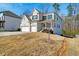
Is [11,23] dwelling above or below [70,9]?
below

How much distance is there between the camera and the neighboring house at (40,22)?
7.63 feet

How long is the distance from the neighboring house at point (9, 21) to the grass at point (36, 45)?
0.10 metres

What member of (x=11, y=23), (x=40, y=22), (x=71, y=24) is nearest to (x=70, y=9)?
(x=71, y=24)

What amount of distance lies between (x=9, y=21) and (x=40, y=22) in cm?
34

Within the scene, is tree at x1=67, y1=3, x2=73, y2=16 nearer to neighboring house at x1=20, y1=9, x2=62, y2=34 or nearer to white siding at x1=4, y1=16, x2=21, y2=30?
neighboring house at x1=20, y1=9, x2=62, y2=34

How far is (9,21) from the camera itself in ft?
7.66

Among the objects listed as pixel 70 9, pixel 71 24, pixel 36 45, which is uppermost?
pixel 70 9

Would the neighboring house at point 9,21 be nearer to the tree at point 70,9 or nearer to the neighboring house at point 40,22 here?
the neighboring house at point 40,22

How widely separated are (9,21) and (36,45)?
15.7 inches

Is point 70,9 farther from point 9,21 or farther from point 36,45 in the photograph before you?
point 9,21

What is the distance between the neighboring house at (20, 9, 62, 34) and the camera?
232 cm

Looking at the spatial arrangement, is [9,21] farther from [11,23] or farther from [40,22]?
[40,22]

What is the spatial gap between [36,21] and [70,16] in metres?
0.38

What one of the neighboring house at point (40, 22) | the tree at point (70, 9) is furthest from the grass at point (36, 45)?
the tree at point (70, 9)
